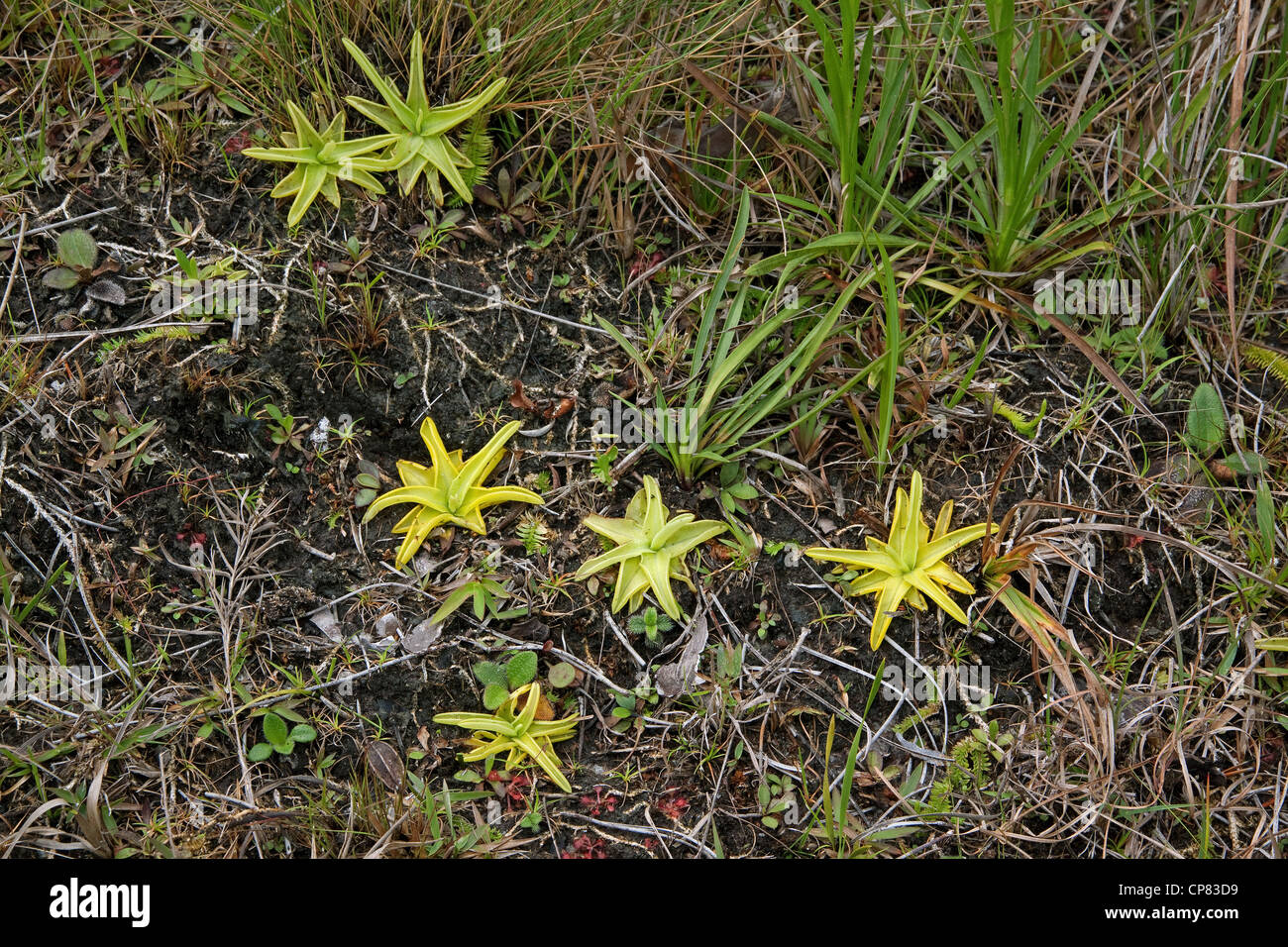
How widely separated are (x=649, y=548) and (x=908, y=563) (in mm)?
531

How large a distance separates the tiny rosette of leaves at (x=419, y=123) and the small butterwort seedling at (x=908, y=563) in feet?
3.92

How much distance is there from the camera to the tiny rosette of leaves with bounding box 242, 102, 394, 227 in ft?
6.80

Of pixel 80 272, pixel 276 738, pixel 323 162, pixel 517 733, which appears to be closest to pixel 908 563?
pixel 517 733

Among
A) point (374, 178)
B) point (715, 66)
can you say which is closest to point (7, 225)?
point (374, 178)

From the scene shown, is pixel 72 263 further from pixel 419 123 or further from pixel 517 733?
pixel 517 733

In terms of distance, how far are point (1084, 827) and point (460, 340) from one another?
5.32ft

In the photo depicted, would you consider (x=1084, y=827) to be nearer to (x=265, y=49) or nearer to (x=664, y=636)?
(x=664, y=636)

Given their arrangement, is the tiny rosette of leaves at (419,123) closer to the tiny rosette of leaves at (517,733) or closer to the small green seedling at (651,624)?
the small green seedling at (651,624)

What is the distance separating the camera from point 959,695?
185 cm

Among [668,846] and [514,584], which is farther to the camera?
[514,584]

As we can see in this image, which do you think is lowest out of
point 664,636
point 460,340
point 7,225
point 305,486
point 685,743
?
point 685,743

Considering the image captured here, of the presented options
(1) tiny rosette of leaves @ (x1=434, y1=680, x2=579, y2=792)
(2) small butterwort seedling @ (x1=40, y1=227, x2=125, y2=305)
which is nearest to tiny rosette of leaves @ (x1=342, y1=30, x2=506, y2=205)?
(2) small butterwort seedling @ (x1=40, y1=227, x2=125, y2=305)

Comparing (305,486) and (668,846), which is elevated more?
(305,486)

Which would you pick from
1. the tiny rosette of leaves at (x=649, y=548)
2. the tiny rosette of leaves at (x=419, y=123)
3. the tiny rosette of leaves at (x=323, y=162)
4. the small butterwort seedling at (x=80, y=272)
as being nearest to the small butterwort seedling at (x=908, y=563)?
the tiny rosette of leaves at (x=649, y=548)
